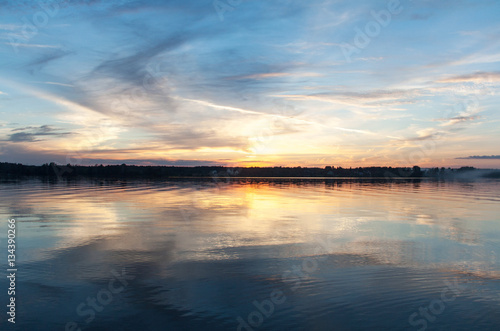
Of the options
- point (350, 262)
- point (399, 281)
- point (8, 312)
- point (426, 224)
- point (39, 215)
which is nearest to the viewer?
point (8, 312)

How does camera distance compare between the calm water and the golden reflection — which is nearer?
the calm water

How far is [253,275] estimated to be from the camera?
10086 mm

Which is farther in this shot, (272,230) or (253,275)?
(272,230)

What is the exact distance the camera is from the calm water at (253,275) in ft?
24.5

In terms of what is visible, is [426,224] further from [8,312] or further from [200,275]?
[8,312]

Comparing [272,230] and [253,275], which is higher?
[272,230]

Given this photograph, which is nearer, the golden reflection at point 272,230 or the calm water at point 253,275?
the calm water at point 253,275

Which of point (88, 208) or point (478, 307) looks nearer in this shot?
point (478, 307)

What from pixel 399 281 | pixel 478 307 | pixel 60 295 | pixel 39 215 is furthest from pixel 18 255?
pixel 478 307

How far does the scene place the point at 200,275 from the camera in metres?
9.99

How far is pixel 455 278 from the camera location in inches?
396

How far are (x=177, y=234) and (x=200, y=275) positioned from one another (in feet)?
19.7

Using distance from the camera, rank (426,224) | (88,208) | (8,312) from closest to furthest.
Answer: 1. (8,312)
2. (426,224)
3. (88,208)

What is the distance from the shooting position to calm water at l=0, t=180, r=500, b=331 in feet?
24.5
